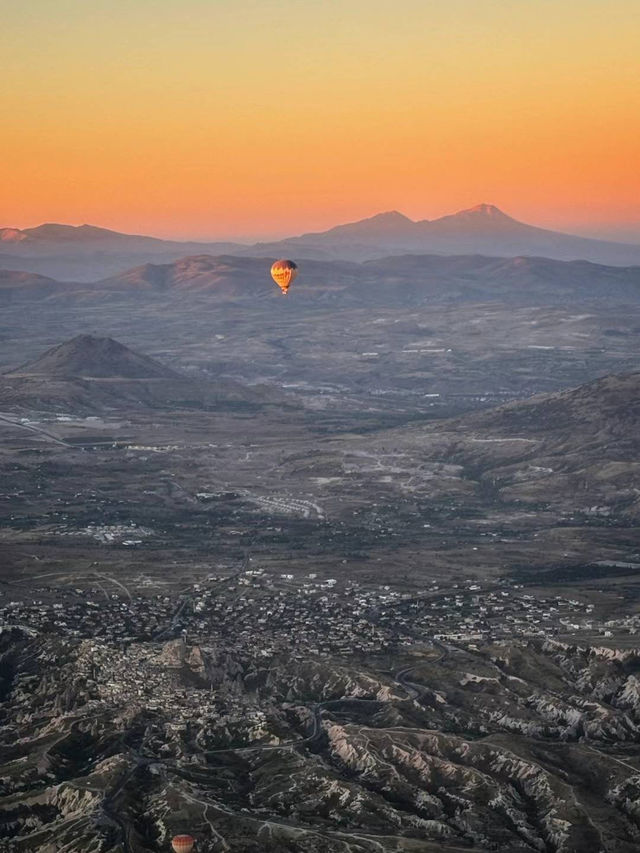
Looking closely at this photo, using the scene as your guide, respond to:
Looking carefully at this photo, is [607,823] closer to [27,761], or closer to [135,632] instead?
[27,761]

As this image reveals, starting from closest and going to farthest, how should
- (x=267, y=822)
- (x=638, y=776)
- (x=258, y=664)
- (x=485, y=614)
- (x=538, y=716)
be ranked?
(x=267, y=822), (x=638, y=776), (x=538, y=716), (x=258, y=664), (x=485, y=614)

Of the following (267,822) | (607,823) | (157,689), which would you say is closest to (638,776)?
(607,823)

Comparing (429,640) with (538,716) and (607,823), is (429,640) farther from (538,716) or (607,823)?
(607,823)

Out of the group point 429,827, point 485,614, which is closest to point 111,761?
point 429,827

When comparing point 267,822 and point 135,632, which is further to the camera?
point 135,632

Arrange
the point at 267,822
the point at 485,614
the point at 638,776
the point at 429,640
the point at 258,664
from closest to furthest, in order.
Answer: the point at 267,822 → the point at 638,776 → the point at 258,664 → the point at 429,640 → the point at 485,614

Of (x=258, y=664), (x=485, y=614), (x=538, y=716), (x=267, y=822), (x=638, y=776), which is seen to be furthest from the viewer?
(x=485, y=614)
